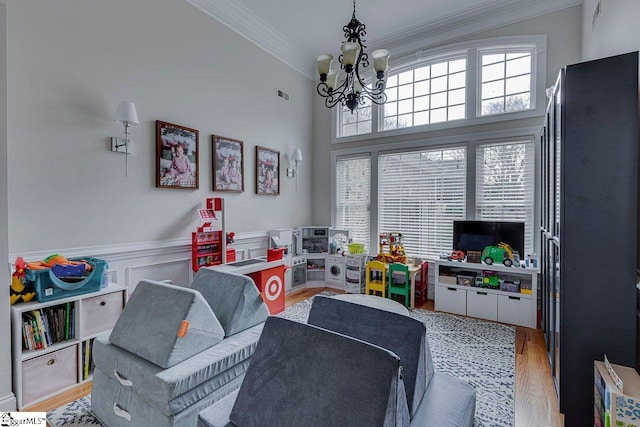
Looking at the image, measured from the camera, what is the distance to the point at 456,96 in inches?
167

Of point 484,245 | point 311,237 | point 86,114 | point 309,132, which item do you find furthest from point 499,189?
point 86,114

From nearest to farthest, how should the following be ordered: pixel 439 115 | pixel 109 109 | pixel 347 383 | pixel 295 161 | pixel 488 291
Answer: pixel 347 383 → pixel 109 109 → pixel 488 291 → pixel 439 115 → pixel 295 161

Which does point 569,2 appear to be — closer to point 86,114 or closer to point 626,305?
point 626,305

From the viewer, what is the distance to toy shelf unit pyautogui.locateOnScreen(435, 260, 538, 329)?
335 cm

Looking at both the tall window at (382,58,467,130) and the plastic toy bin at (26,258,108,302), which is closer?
the plastic toy bin at (26,258,108,302)

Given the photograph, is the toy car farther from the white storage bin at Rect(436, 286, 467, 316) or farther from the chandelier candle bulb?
the chandelier candle bulb

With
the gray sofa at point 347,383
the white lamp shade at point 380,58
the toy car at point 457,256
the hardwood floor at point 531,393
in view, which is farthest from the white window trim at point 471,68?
the gray sofa at point 347,383

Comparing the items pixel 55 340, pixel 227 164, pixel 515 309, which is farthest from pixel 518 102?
pixel 55 340

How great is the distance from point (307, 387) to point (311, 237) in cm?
400

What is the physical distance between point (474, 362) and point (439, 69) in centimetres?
393

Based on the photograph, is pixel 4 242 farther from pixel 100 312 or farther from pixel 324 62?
pixel 324 62

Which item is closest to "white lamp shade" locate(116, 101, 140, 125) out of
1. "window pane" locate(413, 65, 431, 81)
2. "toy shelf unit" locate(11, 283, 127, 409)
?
"toy shelf unit" locate(11, 283, 127, 409)

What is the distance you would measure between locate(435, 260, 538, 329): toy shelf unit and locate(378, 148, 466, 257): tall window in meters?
0.57

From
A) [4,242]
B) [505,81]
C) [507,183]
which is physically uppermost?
[505,81]
